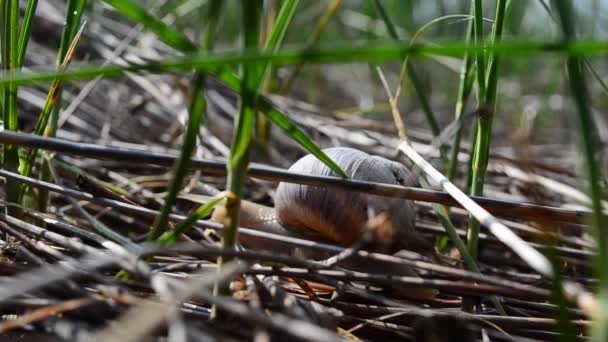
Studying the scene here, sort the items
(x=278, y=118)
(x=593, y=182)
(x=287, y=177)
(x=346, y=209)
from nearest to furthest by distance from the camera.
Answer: (x=593, y=182) → (x=278, y=118) → (x=287, y=177) → (x=346, y=209)

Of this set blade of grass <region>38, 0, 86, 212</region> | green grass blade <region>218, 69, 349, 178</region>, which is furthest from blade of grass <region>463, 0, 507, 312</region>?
blade of grass <region>38, 0, 86, 212</region>

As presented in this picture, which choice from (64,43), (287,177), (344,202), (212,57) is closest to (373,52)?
(212,57)

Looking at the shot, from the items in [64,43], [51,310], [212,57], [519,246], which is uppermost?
[64,43]

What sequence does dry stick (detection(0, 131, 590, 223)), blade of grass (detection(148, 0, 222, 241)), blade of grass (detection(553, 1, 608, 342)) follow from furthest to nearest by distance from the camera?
dry stick (detection(0, 131, 590, 223)) < blade of grass (detection(148, 0, 222, 241)) < blade of grass (detection(553, 1, 608, 342))

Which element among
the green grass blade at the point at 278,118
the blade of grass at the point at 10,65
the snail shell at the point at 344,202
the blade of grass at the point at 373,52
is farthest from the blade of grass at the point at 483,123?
the blade of grass at the point at 10,65

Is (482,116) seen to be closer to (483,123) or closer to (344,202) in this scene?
(483,123)

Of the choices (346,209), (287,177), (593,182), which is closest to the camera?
(593,182)

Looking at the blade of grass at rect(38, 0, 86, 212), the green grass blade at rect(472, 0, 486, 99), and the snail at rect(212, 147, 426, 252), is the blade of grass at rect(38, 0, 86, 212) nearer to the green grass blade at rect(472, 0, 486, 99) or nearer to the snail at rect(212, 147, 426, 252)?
the snail at rect(212, 147, 426, 252)

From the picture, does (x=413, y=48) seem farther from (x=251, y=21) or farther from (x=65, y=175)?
(x=65, y=175)

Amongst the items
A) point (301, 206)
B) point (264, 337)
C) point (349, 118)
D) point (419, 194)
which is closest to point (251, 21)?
point (264, 337)
